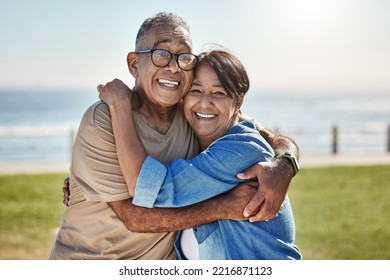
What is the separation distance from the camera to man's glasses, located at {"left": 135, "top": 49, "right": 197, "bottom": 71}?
2.78 m

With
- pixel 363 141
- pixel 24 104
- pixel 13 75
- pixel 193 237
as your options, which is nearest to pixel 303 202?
pixel 193 237

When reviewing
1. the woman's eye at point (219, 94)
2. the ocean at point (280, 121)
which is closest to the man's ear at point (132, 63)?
Result: the woman's eye at point (219, 94)

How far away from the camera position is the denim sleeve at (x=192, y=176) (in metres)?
2.63

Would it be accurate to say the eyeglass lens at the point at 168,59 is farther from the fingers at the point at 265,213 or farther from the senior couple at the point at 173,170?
the fingers at the point at 265,213

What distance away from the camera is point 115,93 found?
2.73 metres

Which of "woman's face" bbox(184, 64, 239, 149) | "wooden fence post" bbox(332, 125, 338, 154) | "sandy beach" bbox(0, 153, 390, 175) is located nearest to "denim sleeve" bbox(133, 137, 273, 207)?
"woman's face" bbox(184, 64, 239, 149)

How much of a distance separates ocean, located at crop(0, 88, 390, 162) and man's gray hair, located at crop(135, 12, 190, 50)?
2.08 meters

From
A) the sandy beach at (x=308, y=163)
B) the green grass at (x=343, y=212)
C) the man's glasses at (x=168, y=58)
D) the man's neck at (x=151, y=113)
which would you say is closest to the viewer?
the man's glasses at (x=168, y=58)

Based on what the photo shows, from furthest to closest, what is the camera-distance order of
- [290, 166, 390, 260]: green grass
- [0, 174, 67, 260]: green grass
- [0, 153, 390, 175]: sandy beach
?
[0, 153, 390, 175]: sandy beach, [0, 174, 67, 260]: green grass, [290, 166, 390, 260]: green grass

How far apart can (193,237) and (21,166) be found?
8.55 m

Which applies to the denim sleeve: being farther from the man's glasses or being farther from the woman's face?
the man's glasses

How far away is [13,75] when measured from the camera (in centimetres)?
1329

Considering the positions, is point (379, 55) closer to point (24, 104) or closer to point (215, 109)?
point (215, 109)

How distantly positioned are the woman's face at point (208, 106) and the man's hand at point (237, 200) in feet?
1.10
